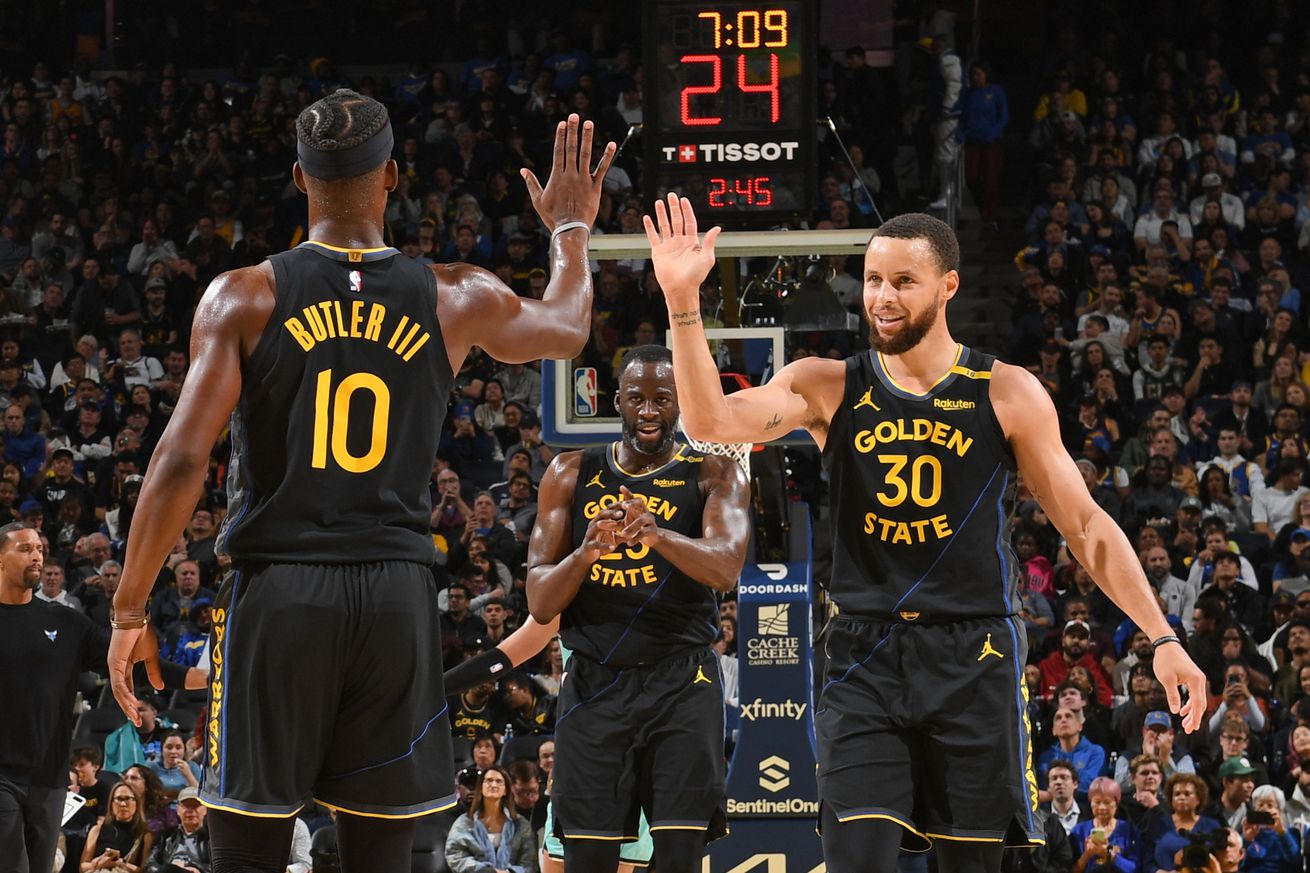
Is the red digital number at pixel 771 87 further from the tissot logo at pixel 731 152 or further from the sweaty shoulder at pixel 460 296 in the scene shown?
the sweaty shoulder at pixel 460 296

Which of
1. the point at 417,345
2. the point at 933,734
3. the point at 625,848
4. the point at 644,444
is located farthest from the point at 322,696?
the point at 625,848

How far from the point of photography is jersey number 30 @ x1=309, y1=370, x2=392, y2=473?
409 cm

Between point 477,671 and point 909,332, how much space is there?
268 cm

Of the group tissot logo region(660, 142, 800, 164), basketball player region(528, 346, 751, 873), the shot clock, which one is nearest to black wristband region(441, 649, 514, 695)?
basketball player region(528, 346, 751, 873)

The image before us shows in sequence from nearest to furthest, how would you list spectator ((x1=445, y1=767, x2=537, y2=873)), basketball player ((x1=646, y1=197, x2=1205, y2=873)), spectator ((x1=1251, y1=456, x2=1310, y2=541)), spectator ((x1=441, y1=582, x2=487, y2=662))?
basketball player ((x1=646, y1=197, x2=1205, y2=873))
spectator ((x1=445, y1=767, x2=537, y2=873))
spectator ((x1=441, y1=582, x2=487, y2=662))
spectator ((x1=1251, y1=456, x2=1310, y2=541))

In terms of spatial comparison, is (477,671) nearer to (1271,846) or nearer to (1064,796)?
(1064,796)

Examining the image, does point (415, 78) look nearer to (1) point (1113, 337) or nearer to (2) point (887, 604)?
(1) point (1113, 337)

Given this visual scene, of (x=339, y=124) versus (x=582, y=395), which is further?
(x=582, y=395)

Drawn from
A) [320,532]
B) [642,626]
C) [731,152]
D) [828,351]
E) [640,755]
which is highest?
[731,152]

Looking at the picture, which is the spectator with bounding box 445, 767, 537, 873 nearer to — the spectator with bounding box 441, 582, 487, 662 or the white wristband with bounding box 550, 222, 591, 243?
the spectator with bounding box 441, 582, 487, 662

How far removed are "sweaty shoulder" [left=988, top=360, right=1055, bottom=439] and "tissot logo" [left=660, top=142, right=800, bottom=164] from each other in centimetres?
489

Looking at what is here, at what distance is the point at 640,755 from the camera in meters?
6.48

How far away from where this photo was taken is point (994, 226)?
19062mm

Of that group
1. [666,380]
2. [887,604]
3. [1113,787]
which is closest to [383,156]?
[887,604]
